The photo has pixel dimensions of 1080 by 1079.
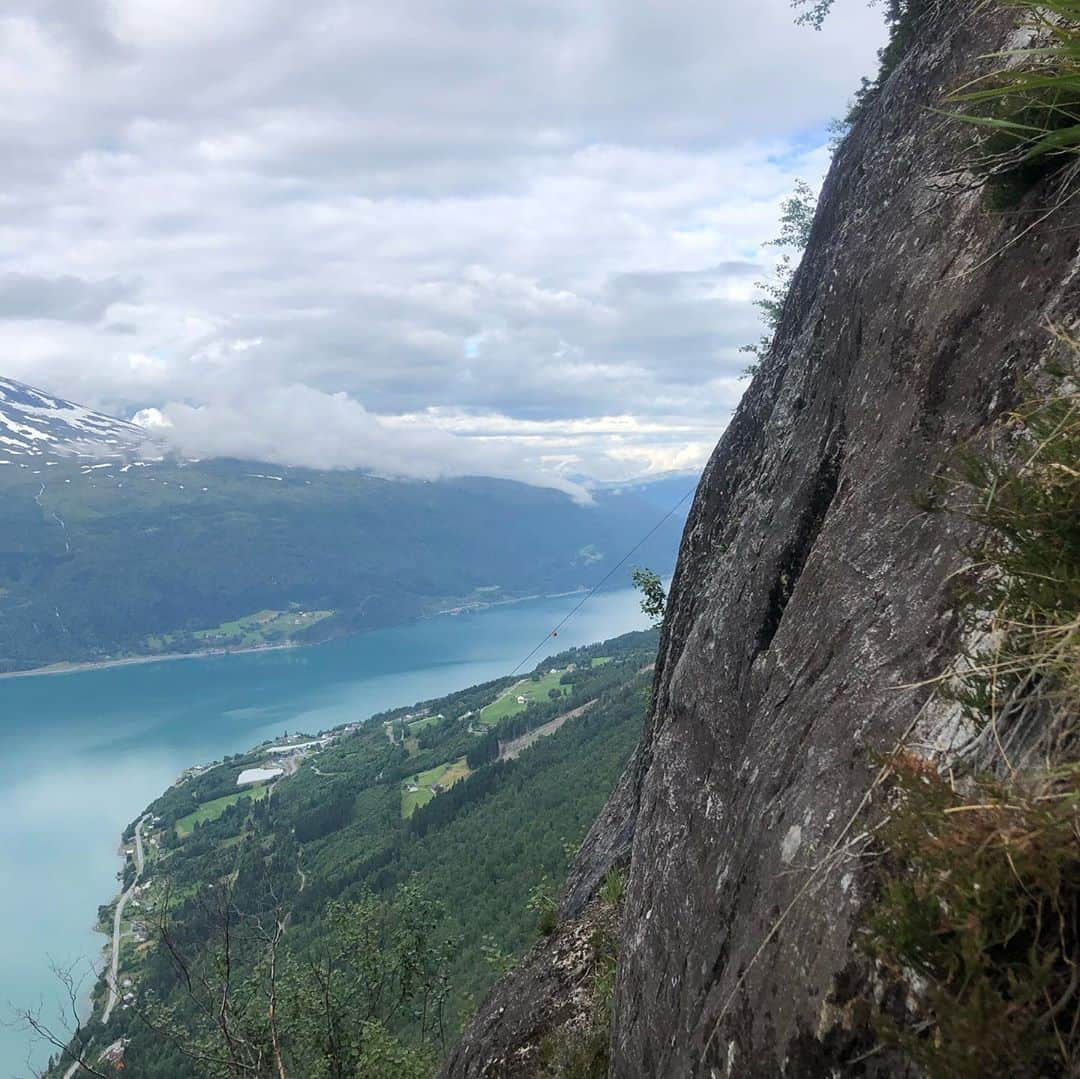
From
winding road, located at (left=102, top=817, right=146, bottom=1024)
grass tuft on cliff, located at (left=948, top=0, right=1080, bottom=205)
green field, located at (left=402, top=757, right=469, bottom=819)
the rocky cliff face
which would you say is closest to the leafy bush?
the rocky cliff face

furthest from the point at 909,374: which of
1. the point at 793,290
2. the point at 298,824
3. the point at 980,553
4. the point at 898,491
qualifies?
the point at 298,824

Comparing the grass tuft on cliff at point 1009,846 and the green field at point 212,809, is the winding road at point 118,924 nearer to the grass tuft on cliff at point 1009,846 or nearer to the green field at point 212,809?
the green field at point 212,809

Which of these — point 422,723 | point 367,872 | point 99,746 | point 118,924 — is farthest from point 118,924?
point 99,746

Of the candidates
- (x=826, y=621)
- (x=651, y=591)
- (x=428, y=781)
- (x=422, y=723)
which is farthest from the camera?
(x=422, y=723)

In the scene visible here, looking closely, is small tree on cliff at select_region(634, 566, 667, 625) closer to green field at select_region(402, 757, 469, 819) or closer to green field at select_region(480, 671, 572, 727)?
green field at select_region(402, 757, 469, 819)

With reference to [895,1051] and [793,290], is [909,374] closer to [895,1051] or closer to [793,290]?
[895,1051]

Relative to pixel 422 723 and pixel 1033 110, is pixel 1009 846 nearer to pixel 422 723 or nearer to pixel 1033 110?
pixel 1033 110
